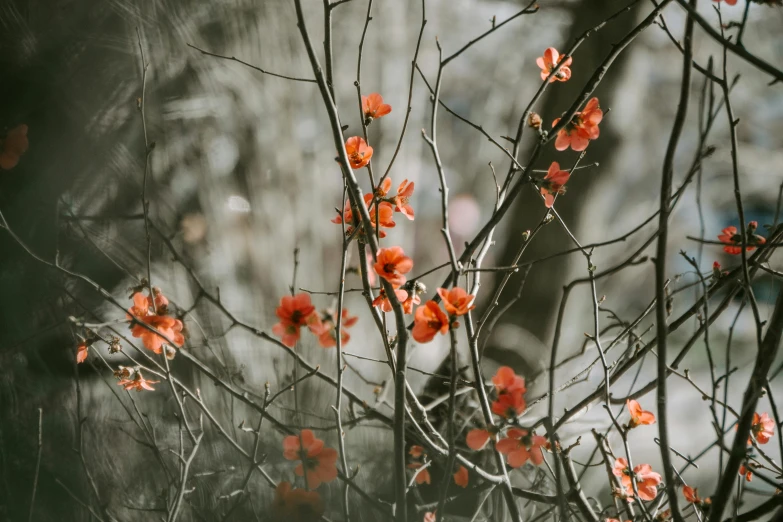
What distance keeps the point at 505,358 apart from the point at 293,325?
59.4 inches

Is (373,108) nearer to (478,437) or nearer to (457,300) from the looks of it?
(457,300)

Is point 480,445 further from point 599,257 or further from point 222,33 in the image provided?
point 599,257

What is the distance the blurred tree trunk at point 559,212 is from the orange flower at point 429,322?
57.0 inches

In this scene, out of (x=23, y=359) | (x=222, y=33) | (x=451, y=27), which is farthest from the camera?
(x=451, y=27)

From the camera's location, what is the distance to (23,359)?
0.93 metres

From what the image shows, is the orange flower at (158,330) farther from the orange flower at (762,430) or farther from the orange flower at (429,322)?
the orange flower at (762,430)

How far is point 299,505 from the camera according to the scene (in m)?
0.72

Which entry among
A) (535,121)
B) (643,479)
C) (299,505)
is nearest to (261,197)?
(535,121)

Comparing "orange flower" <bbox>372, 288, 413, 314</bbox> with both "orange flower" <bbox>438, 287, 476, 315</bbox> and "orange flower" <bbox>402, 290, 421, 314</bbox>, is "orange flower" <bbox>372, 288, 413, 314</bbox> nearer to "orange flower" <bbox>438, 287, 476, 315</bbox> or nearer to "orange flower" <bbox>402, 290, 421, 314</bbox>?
"orange flower" <bbox>402, 290, 421, 314</bbox>

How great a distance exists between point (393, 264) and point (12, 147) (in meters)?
0.73

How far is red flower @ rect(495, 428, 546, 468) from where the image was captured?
67 cm

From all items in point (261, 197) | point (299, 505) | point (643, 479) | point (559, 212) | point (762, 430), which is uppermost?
point (559, 212)

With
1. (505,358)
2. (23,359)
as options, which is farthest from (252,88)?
(505,358)

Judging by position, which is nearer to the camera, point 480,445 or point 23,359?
point 480,445
